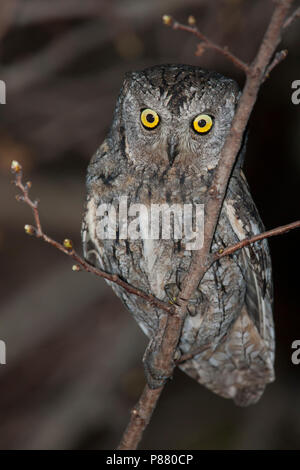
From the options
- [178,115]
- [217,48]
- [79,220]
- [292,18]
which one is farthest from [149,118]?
[79,220]

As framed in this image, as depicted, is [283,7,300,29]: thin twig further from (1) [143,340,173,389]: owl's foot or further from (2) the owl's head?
(1) [143,340,173,389]: owl's foot

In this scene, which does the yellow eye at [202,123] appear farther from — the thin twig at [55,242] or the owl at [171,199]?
the thin twig at [55,242]

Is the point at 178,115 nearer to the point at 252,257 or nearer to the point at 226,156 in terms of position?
the point at 226,156

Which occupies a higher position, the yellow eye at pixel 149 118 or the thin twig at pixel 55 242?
the yellow eye at pixel 149 118

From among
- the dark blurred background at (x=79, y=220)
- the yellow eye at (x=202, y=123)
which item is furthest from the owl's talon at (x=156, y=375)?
the dark blurred background at (x=79, y=220)

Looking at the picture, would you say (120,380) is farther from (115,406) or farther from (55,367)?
(55,367)

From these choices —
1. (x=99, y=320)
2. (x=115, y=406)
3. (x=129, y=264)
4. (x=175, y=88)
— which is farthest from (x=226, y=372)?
(x=99, y=320)

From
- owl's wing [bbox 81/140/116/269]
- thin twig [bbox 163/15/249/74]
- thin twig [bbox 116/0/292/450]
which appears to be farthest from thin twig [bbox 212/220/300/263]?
owl's wing [bbox 81/140/116/269]
